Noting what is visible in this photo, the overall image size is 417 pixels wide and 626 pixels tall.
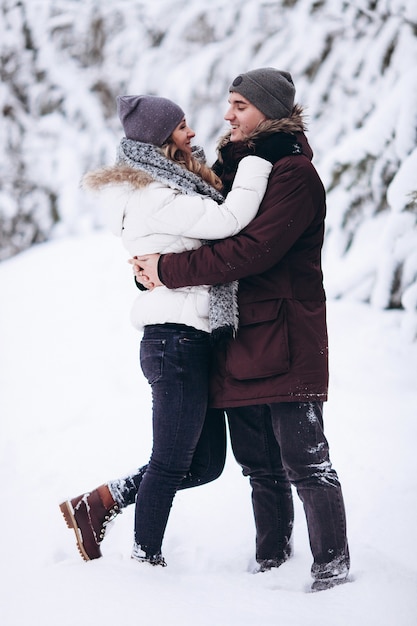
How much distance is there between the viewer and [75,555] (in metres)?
2.72

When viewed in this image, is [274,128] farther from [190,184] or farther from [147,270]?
[147,270]

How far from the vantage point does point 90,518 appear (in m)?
2.30

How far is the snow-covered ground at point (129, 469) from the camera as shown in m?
1.95

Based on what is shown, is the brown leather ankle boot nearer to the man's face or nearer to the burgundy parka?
the burgundy parka

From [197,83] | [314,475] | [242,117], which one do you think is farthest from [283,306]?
[197,83]

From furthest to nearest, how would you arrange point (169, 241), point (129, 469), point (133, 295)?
point (133, 295), point (129, 469), point (169, 241)

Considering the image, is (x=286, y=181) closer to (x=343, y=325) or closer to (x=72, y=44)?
(x=343, y=325)

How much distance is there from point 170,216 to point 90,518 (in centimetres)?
108

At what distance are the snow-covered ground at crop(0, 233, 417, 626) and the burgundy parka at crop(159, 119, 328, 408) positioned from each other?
63 cm

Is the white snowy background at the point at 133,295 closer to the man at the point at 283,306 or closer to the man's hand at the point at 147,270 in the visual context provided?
the man at the point at 283,306

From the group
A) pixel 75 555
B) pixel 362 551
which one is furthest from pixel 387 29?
pixel 75 555

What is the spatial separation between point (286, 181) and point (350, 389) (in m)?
2.19

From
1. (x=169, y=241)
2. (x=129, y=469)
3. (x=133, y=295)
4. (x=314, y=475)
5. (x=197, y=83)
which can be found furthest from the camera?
(x=197, y=83)

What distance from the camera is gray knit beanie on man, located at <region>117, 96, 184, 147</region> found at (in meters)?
2.17
